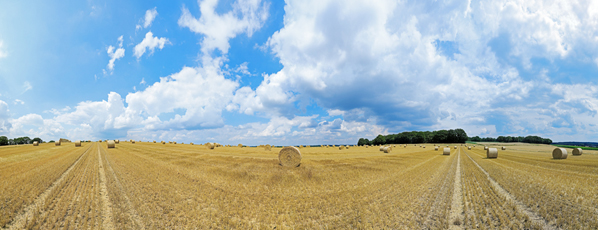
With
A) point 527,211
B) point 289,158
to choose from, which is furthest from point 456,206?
point 289,158

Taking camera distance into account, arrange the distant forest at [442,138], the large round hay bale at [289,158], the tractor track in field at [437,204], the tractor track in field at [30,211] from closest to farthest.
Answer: the tractor track in field at [30,211], the tractor track in field at [437,204], the large round hay bale at [289,158], the distant forest at [442,138]

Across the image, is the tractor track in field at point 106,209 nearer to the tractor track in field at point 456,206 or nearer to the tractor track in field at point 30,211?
the tractor track in field at point 30,211

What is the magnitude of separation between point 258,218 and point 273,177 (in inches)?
241

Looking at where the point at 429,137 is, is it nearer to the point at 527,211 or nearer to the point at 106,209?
the point at 527,211

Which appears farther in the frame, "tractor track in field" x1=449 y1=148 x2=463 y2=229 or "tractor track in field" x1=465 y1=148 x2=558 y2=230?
"tractor track in field" x1=449 y1=148 x2=463 y2=229

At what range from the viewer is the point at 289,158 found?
19.0 metres

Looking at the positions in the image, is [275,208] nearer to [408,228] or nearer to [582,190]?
[408,228]

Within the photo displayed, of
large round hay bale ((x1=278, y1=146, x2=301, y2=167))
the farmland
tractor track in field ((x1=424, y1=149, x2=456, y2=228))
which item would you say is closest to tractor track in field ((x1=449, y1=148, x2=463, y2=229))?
the farmland

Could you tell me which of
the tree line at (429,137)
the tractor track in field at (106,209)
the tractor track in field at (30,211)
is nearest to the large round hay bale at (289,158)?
the tractor track in field at (106,209)

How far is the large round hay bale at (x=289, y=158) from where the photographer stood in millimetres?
18694

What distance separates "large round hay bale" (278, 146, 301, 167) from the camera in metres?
18.7

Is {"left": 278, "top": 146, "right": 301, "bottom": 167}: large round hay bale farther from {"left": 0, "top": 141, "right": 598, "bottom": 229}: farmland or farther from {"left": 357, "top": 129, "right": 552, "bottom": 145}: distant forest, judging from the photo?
{"left": 357, "top": 129, "right": 552, "bottom": 145}: distant forest

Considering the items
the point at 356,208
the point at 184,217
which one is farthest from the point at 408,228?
the point at 184,217

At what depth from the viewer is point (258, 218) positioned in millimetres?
6688
